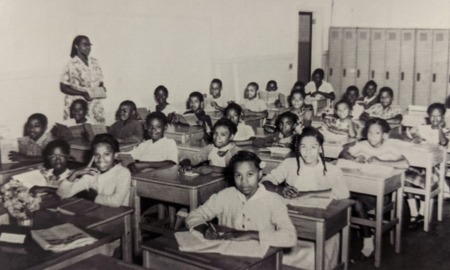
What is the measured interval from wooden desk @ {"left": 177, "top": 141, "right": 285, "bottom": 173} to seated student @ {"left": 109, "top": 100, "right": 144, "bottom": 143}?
593mm

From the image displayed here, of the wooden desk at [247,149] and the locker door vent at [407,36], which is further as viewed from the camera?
the locker door vent at [407,36]

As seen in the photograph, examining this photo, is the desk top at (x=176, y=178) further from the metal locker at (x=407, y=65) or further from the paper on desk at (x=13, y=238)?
the metal locker at (x=407, y=65)

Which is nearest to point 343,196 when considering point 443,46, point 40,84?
point 40,84

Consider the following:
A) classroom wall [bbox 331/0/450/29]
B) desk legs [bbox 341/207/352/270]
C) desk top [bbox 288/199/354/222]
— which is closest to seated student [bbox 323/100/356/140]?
desk legs [bbox 341/207/352/270]

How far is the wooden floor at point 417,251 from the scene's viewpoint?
3.70 meters

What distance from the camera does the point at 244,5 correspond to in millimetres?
8133

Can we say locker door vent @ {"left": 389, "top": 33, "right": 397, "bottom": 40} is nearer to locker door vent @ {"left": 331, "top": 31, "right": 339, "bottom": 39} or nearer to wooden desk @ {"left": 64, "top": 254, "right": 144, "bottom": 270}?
locker door vent @ {"left": 331, "top": 31, "right": 339, "bottom": 39}

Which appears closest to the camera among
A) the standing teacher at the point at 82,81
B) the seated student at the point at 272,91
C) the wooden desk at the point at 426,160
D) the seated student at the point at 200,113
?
the wooden desk at the point at 426,160

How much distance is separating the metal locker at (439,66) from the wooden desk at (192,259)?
6860 mm

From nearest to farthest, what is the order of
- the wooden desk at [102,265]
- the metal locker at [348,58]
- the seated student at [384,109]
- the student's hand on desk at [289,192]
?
the wooden desk at [102,265] → the student's hand on desk at [289,192] → the seated student at [384,109] → the metal locker at [348,58]

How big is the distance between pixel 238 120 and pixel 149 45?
189 centimetres

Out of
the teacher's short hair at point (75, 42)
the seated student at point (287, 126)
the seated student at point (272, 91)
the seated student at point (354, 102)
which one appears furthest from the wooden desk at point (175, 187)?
the seated student at point (272, 91)

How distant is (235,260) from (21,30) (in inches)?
153

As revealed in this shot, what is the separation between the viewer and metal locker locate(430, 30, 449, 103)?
827 cm
